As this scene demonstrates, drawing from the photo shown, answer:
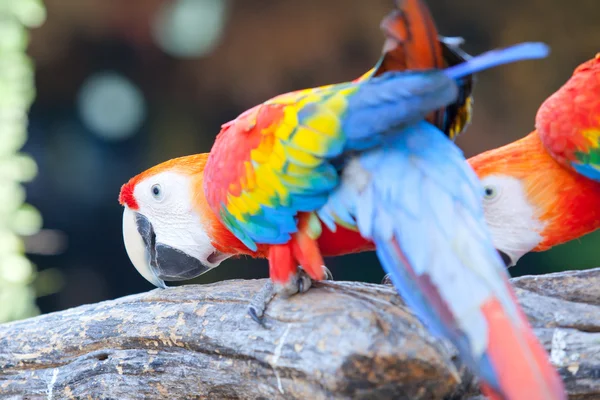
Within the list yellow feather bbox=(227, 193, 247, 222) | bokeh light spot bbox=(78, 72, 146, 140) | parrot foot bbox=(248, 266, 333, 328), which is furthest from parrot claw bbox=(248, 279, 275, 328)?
bokeh light spot bbox=(78, 72, 146, 140)

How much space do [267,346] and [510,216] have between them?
0.59 m

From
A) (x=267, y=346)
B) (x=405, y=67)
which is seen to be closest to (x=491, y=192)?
(x=405, y=67)

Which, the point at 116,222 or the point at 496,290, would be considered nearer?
the point at 496,290

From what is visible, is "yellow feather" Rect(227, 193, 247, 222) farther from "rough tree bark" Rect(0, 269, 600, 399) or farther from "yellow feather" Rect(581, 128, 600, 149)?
"yellow feather" Rect(581, 128, 600, 149)

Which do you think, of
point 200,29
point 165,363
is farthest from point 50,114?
point 165,363

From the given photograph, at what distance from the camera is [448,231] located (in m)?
0.77

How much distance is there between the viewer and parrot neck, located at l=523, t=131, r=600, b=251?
1159 mm

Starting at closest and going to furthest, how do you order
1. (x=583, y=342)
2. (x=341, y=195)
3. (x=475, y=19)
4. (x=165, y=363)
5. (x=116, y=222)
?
1. (x=341, y=195)
2. (x=583, y=342)
3. (x=165, y=363)
4. (x=475, y=19)
5. (x=116, y=222)

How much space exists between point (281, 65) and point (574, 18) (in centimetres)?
119

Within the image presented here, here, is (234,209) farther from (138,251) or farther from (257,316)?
(138,251)

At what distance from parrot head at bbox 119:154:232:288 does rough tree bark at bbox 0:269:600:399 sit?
6cm

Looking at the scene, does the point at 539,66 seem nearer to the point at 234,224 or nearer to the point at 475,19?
the point at 475,19

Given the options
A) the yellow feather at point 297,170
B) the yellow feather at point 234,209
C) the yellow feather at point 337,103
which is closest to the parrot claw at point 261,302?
the yellow feather at point 234,209

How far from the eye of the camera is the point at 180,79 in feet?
8.24
